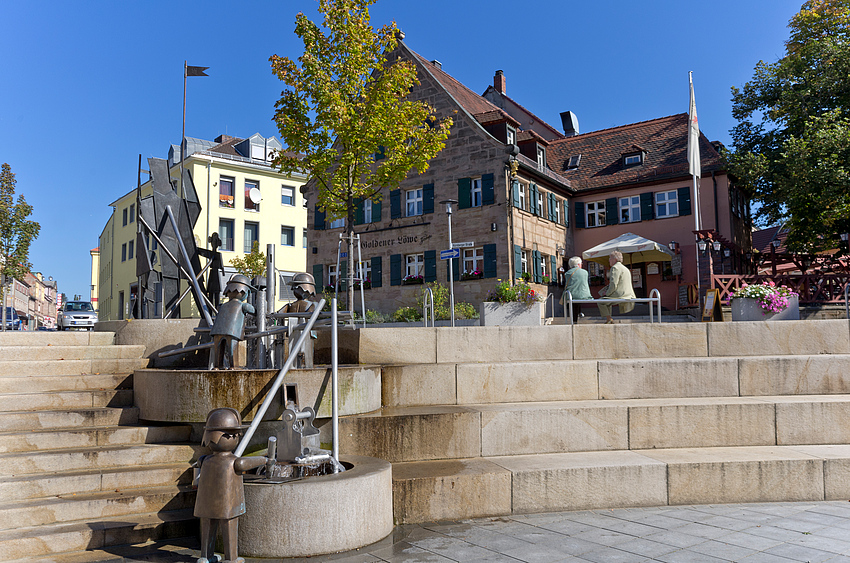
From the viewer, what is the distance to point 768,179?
25375 mm

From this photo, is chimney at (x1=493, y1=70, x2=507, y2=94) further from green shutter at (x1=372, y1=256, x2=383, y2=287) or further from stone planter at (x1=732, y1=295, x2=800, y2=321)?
stone planter at (x1=732, y1=295, x2=800, y2=321)

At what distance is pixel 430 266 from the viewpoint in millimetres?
27359

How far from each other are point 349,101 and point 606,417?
40.8 feet

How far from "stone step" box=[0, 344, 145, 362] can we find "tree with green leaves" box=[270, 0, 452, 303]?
8.69 metres

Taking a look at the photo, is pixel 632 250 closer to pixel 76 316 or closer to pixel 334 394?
pixel 334 394

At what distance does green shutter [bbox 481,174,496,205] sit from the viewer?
86.9ft

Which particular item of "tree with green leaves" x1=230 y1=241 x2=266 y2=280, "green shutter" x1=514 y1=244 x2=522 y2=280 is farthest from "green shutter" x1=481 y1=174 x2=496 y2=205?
"tree with green leaves" x1=230 y1=241 x2=266 y2=280

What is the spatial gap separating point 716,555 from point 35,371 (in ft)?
21.9

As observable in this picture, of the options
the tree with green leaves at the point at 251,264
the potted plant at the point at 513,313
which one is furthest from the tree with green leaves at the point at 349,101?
the tree with green leaves at the point at 251,264

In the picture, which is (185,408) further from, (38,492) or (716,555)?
(716,555)

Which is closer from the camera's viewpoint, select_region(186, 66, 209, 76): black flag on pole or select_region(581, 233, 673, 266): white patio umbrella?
select_region(186, 66, 209, 76): black flag on pole

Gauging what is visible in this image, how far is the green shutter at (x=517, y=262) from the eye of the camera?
84.4 feet

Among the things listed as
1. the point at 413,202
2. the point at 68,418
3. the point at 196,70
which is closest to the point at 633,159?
the point at 413,202

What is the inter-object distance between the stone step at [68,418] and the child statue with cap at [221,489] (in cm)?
220
